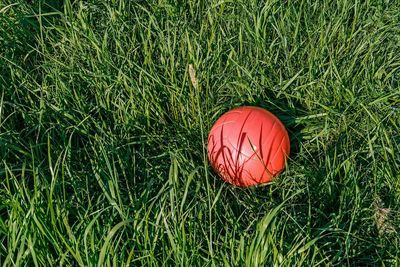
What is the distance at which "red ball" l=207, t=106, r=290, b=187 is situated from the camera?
298 cm

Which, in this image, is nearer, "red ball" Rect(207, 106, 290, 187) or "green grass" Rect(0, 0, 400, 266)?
"green grass" Rect(0, 0, 400, 266)

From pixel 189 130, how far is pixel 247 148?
1.54 ft

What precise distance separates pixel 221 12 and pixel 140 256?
1776 mm

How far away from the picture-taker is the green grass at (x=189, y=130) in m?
2.58

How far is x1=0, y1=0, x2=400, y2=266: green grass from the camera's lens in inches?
102

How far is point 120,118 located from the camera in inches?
132

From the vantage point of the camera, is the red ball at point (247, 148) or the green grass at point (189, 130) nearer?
the green grass at point (189, 130)

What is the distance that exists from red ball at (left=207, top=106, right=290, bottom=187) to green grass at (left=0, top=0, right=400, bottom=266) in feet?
0.30

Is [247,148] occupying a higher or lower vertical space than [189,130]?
higher

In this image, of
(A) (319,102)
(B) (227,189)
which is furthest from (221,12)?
(B) (227,189)

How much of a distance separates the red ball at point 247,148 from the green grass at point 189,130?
0.09 m

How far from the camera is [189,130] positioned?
11.0 ft

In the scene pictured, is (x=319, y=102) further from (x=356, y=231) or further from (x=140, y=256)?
(x=140, y=256)

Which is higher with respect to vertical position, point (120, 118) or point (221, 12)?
point (221, 12)
